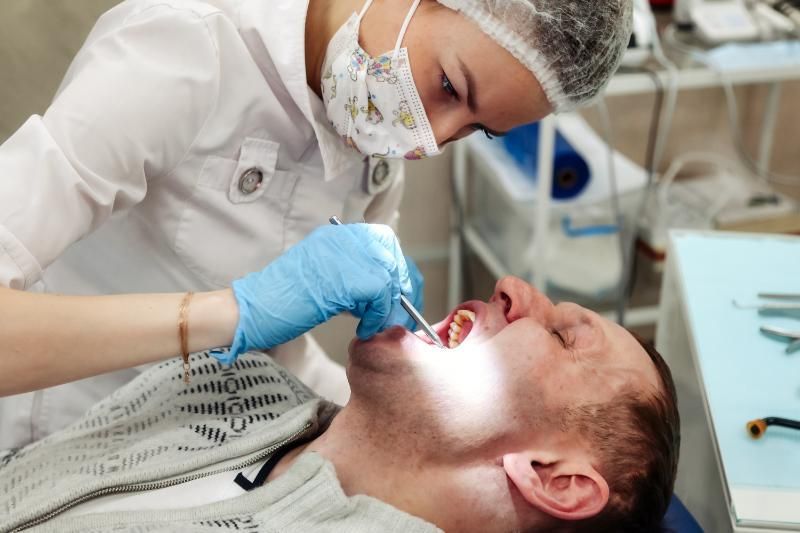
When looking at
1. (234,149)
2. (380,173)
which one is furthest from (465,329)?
(234,149)

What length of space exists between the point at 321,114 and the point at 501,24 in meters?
0.34

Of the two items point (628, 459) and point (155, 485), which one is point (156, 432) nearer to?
point (155, 485)

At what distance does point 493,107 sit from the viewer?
3.82 ft

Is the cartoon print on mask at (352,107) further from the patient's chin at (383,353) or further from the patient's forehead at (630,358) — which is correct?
the patient's forehead at (630,358)

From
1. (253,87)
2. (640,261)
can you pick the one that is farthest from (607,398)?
(640,261)

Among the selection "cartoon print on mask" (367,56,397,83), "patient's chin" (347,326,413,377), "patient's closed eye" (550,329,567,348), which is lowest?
"patient's closed eye" (550,329,567,348)

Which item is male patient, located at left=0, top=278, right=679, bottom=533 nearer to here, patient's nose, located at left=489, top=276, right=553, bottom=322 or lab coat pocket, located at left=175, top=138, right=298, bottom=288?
patient's nose, located at left=489, top=276, right=553, bottom=322

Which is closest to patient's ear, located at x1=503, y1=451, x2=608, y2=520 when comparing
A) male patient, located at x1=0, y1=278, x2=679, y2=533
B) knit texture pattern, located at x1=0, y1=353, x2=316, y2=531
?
male patient, located at x1=0, y1=278, x2=679, y2=533

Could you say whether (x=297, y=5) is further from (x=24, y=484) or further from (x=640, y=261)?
(x=640, y=261)

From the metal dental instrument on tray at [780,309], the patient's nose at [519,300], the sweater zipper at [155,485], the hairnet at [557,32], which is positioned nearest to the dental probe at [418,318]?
the patient's nose at [519,300]

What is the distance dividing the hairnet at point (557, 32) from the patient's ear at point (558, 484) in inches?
20.9

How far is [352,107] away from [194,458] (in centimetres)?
57

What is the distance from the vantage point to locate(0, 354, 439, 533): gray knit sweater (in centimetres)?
106

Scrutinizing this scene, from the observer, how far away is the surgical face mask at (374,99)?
1181 mm
